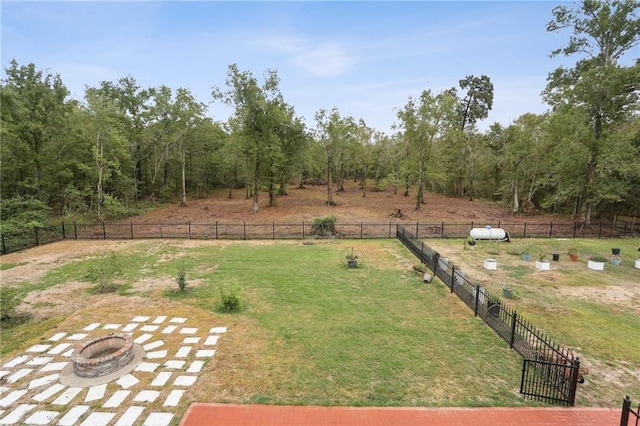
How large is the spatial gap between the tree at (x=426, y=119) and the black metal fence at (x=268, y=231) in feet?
32.0

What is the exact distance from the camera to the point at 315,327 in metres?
8.30

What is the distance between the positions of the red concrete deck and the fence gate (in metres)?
0.21

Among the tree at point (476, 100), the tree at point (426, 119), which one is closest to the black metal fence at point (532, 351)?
the tree at point (426, 119)

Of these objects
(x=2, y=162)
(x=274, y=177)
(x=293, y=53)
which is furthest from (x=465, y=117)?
(x=2, y=162)

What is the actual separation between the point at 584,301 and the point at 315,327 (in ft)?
29.8

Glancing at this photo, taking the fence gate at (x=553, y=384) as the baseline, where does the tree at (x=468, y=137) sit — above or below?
above

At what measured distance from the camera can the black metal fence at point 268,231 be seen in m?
18.9

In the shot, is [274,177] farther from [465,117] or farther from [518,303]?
[465,117]

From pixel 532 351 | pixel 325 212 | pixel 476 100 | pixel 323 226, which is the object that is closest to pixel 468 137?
pixel 476 100

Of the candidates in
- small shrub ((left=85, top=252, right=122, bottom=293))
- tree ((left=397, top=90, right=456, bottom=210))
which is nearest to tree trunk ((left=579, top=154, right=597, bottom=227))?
tree ((left=397, top=90, right=456, bottom=210))

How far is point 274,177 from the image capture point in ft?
103

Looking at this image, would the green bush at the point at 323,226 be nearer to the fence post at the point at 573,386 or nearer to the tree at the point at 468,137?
the fence post at the point at 573,386

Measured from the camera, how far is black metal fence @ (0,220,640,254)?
1888cm

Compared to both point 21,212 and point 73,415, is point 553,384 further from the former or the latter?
point 21,212
